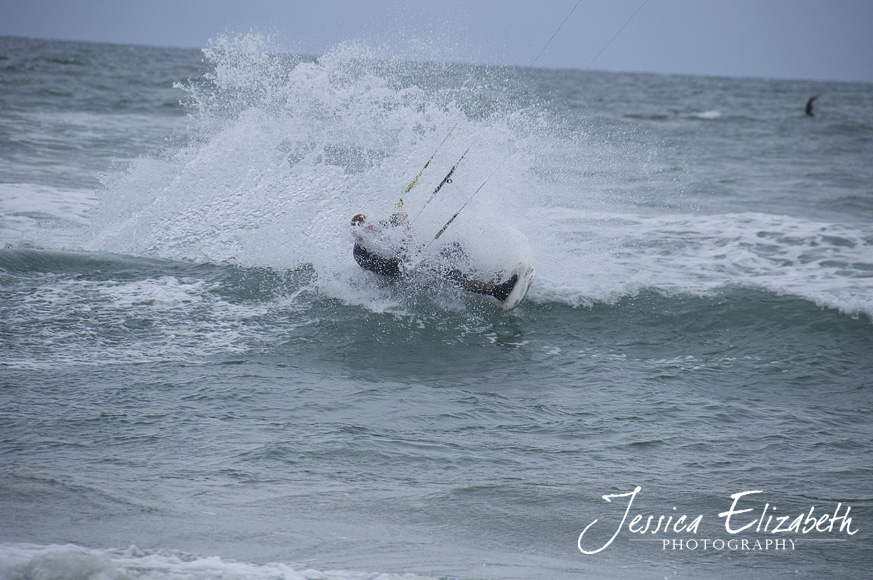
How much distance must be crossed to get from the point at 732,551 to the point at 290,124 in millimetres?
8455

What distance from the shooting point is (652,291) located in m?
8.85

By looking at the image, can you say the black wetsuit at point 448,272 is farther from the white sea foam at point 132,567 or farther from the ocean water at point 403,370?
the white sea foam at point 132,567

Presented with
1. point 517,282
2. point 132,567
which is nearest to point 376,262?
Answer: point 517,282

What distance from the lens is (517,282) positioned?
7.66 metres

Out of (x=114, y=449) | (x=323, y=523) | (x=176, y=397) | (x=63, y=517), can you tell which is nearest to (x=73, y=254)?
(x=176, y=397)

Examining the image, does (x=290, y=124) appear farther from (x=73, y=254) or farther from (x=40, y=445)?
(x=40, y=445)

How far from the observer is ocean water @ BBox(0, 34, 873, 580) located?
12.3 ft

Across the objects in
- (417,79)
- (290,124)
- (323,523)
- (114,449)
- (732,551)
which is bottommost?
(732,551)

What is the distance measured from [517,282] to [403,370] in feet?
6.23

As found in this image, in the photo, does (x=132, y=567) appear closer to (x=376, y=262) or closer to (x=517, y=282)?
(x=376, y=262)

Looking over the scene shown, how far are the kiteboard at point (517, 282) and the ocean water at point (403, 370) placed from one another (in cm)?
25

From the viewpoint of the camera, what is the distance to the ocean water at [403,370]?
374 cm

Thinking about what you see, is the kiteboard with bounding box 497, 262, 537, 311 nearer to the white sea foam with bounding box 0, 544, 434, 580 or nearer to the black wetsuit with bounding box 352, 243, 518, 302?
the black wetsuit with bounding box 352, 243, 518, 302

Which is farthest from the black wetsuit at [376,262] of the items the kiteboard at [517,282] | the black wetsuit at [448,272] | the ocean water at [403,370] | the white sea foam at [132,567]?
the white sea foam at [132,567]
